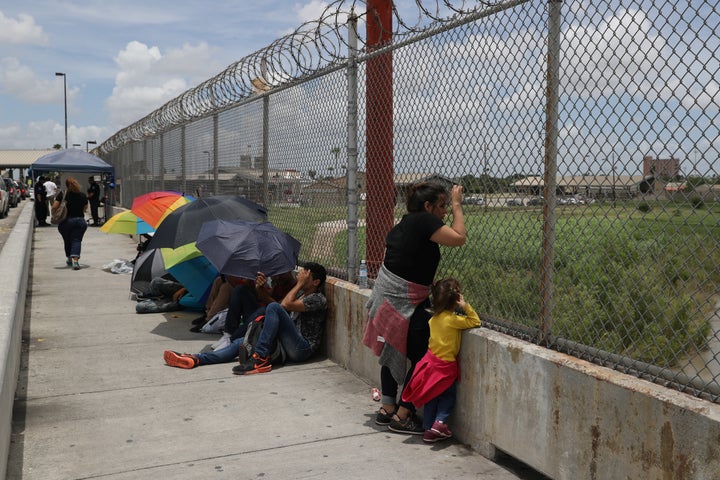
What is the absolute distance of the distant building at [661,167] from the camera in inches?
122

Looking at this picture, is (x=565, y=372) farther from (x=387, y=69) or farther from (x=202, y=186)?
(x=202, y=186)

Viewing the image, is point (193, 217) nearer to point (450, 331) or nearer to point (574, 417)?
point (450, 331)

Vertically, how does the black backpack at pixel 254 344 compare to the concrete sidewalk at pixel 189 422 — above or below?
above

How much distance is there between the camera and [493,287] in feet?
15.3

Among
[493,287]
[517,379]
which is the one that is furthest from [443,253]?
[517,379]

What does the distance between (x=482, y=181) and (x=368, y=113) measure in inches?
70.4

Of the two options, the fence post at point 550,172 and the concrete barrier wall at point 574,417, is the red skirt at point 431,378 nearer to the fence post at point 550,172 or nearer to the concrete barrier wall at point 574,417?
the concrete barrier wall at point 574,417

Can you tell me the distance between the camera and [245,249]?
22.0 ft

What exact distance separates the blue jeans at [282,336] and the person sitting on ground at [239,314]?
28cm

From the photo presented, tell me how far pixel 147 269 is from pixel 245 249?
117 inches

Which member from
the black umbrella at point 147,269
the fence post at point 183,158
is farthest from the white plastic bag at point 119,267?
the black umbrella at point 147,269

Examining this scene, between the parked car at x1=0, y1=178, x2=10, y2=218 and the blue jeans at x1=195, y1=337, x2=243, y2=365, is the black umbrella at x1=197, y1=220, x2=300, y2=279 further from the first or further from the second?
the parked car at x1=0, y1=178, x2=10, y2=218

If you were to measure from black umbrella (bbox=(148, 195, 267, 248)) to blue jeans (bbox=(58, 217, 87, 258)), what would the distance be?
5611 mm

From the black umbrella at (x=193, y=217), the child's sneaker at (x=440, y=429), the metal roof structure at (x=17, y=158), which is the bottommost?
the child's sneaker at (x=440, y=429)
